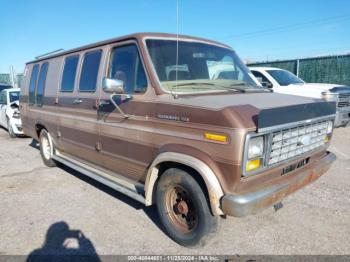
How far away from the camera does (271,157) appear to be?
9.65 feet

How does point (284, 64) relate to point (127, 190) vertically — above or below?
above

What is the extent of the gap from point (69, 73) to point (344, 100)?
7.78m

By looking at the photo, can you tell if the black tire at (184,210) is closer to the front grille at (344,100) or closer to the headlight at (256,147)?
the headlight at (256,147)

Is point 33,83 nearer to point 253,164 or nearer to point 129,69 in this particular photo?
point 129,69

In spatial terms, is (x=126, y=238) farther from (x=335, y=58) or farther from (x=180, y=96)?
(x=335, y=58)

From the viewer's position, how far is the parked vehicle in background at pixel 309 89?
8.41 metres

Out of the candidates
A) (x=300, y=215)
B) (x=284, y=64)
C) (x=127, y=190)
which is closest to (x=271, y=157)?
(x=300, y=215)

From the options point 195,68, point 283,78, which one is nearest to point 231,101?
point 195,68

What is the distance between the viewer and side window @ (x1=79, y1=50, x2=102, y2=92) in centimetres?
443

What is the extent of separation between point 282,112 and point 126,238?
2301mm

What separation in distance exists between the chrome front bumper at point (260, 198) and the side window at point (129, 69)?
5.51ft

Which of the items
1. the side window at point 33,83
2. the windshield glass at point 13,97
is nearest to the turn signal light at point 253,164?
the side window at point 33,83

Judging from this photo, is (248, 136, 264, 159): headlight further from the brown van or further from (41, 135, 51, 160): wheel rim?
(41, 135, 51, 160): wheel rim

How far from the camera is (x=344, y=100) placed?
8.87 m
